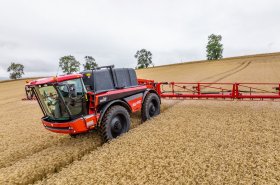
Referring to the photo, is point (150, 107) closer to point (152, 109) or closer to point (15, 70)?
point (152, 109)

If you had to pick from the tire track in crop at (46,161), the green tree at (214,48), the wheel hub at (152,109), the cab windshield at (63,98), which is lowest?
the tire track in crop at (46,161)

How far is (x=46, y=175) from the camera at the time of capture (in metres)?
4.82

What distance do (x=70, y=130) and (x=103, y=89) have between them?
64.6 inches

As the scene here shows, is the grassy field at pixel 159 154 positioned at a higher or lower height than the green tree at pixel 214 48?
lower

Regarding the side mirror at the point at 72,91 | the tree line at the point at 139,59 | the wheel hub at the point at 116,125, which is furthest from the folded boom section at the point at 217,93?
the tree line at the point at 139,59

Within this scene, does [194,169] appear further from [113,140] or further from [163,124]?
[163,124]

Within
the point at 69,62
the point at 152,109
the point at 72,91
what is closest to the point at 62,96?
the point at 72,91

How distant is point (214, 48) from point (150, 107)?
7633 centimetres

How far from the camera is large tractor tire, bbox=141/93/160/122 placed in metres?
8.29

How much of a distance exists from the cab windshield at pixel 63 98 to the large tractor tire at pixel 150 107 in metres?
2.96

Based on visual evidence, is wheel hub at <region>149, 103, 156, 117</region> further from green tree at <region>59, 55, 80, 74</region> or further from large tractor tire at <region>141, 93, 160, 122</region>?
green tree at <region>59, 55, 80, 74</region>

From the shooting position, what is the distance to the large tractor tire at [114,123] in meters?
6.10

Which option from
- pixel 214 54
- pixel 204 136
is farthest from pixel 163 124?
pixel 214 54

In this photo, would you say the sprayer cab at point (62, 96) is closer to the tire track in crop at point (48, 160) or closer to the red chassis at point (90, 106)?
the red chassis at point (90, 106)
